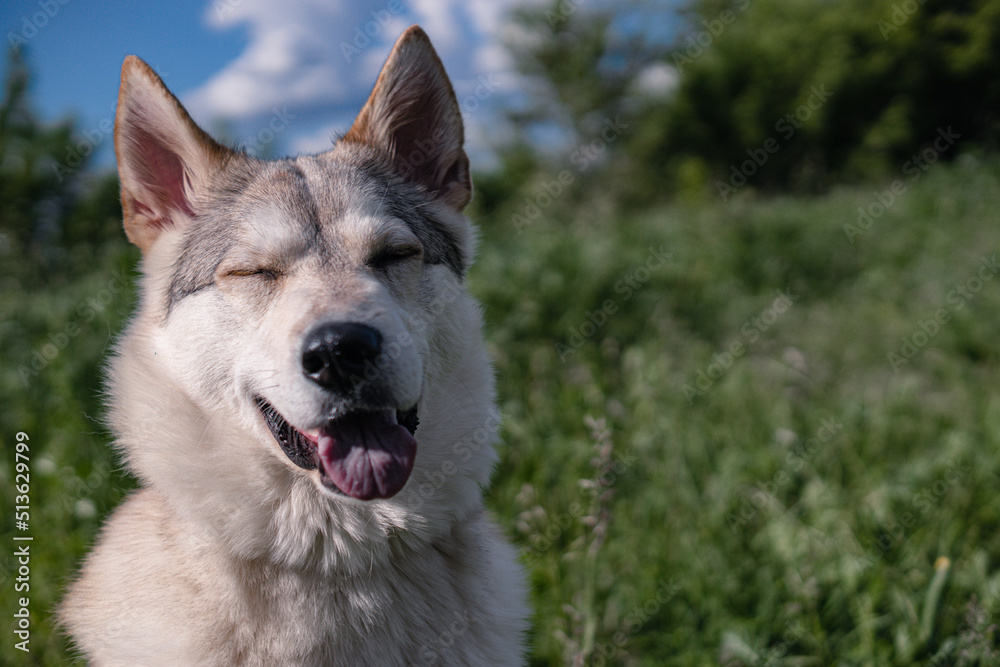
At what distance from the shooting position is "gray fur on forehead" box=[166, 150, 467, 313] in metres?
2.26

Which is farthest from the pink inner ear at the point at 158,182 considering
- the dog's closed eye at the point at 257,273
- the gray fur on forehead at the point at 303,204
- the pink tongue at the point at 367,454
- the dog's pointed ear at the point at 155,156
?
the pink tongue at the point at 367,454

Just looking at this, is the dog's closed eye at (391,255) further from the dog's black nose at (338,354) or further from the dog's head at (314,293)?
the dog's black nose at (338,354)

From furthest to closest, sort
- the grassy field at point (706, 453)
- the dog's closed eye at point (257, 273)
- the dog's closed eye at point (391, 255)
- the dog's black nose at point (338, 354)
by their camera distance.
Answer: the grassy field at point (706, 453) < the dog's closed eye at point (391, 255) < the dog's closed eye at point (257, 273) < the dog's black nose at point (338, 354)

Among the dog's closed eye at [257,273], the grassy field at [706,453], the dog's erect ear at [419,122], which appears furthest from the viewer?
the grassy field at [706,453]

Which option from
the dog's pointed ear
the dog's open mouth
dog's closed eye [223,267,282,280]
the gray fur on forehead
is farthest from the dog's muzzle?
the dog's pointed ear

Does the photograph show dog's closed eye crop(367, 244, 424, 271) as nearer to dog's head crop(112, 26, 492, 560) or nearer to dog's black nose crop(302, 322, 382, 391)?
dog's head crop(112, 26, 492, 560)

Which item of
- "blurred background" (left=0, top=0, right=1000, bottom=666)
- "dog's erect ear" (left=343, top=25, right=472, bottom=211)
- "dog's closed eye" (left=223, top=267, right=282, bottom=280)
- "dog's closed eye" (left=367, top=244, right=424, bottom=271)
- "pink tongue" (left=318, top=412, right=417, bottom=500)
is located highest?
"dog's erect ear" (left=343, top=25, right=472, bottom=211)

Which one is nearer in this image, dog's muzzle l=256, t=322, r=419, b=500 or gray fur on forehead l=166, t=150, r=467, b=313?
dog's muzzle l=256, t=322, r=419, b=500

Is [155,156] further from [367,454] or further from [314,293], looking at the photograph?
[367,454]

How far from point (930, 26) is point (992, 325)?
837 inches

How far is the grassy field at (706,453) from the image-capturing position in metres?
2.77

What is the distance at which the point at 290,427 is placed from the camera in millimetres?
2014

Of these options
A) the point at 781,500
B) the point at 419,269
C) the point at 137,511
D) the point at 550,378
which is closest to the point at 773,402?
the point at 781,500

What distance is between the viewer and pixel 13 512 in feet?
11.5
